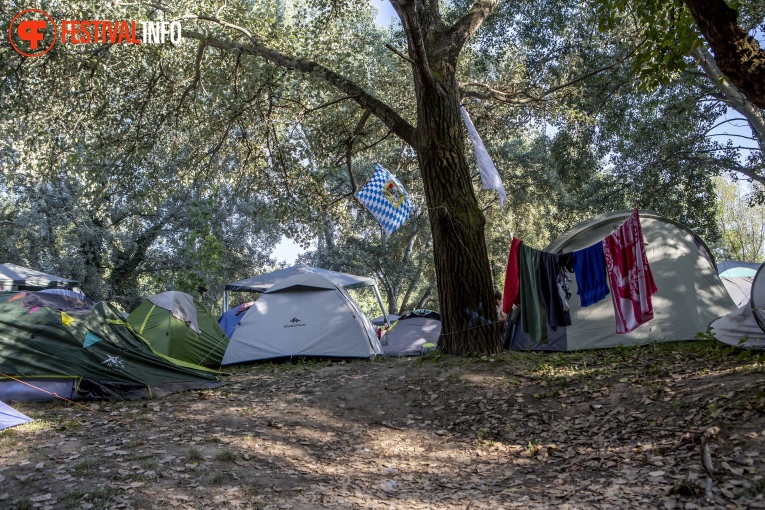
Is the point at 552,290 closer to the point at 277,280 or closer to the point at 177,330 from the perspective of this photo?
the point at 177,330

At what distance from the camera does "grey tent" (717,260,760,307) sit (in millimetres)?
14188

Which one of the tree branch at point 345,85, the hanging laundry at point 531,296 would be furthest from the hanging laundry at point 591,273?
the tree branch at point 345,85

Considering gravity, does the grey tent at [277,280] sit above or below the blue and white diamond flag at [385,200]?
below

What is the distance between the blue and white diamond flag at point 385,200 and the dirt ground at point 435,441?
2.70 meters

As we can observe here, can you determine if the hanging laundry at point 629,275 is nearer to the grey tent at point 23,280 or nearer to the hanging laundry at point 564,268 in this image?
the hanging laundry at point 564,268

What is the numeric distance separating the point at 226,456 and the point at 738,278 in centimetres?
1490

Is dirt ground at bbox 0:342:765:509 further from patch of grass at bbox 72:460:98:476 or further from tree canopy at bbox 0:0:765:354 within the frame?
tree canopy at bbox 0:0:765:354

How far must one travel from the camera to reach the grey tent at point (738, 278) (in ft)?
46.5

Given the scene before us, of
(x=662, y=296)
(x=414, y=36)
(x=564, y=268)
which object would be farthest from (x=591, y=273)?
(x=414, y=36)

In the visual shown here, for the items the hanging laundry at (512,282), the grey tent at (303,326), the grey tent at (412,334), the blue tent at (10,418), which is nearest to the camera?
the blue tent at (10,418)

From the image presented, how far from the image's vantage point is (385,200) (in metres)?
9.47

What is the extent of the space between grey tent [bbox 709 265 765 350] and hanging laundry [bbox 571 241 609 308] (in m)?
1.40

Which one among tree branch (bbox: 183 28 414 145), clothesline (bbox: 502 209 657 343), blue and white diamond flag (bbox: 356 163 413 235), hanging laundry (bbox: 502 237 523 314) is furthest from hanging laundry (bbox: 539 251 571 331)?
blue and white diamond flag (bbox: 356 163 413 235)

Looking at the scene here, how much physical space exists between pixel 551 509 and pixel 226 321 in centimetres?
1165
